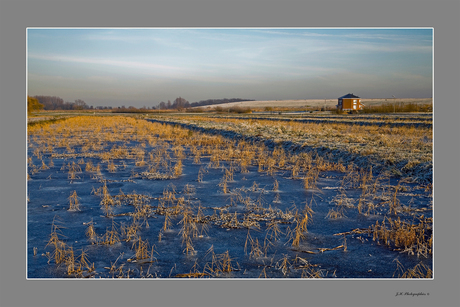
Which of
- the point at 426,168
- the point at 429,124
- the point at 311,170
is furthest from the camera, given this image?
the point at 429,124

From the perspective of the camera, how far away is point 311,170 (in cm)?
1180

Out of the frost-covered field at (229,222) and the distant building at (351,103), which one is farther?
the distant building at (351,103)

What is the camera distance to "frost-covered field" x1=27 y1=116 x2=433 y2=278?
4949 mm

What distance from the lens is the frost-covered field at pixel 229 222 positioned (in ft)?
16.2

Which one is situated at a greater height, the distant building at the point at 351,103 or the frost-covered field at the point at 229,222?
the distant building at the point at 351,103

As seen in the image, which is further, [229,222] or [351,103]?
[351,103]

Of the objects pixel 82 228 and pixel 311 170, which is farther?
pixel 311 170

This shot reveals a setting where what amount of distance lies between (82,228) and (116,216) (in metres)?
0.77

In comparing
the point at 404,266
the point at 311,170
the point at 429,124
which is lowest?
the point at 404,266

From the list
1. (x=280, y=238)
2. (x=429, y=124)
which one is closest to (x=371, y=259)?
(x=280, y=238)

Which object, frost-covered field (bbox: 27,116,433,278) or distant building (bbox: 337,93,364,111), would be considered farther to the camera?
distant building (bbox: 337,93,364,111)

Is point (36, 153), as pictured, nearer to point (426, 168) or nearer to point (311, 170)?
point (311, 170)

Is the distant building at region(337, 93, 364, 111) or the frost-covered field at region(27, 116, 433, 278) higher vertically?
the distant building at region(337, 93, 364, 111)

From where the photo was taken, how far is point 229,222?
21.8ft
